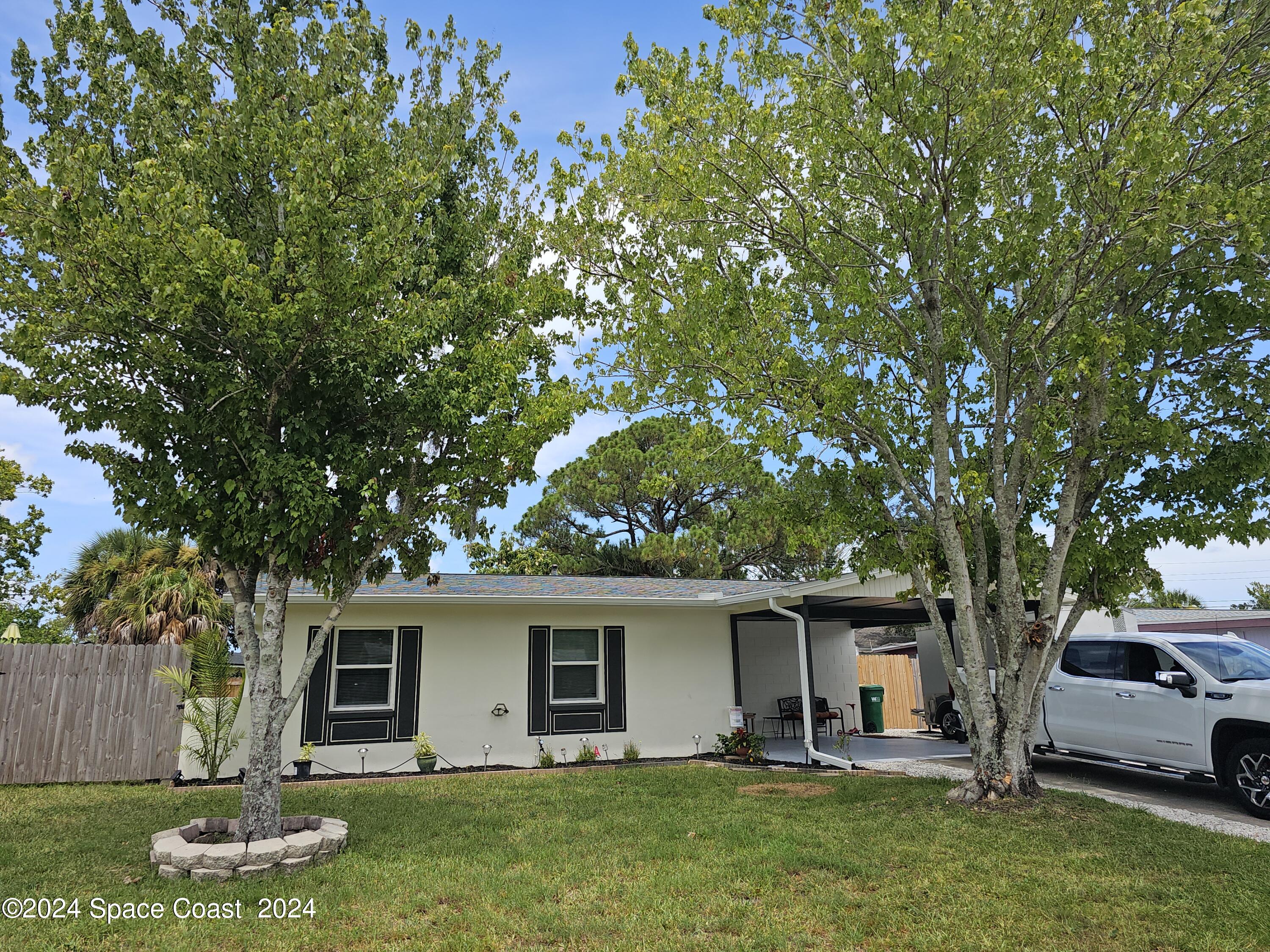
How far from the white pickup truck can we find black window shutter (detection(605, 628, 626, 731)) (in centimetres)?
611

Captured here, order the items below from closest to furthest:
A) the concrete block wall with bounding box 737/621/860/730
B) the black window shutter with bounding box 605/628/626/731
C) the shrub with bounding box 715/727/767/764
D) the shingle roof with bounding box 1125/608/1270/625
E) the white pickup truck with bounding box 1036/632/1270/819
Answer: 1. the white pickup truck with bounding box 1036/632/1270/819
2. the shrub with bounding box 715/727/767/764
3. the black window shutter with bounding box 605/628/626/731
4. the concrete block wall with bounding box 737/621/860/730
5. the shingle roof with bounding box 1125/608/1270/625

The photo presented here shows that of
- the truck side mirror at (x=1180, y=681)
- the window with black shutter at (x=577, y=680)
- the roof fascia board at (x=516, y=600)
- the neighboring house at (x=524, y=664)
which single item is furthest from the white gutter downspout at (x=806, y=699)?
the truck side mirror at (x=1180, y=681)

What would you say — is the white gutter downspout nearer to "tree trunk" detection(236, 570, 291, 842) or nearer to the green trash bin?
the green trash bin

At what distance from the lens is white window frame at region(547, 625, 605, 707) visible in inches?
493

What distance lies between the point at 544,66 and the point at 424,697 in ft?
29.1

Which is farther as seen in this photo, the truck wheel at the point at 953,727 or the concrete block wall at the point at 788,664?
the concrete block wall at the point at 788,664

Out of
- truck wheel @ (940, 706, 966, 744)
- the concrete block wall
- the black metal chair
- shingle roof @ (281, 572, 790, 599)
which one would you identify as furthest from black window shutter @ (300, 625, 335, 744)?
truck wheel @ (940, 706, 966, 744)

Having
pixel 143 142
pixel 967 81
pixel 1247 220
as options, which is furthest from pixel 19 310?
pixel 1247 220

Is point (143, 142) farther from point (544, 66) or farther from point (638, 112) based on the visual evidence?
point (638, 112)

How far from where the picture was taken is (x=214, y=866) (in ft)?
19.1

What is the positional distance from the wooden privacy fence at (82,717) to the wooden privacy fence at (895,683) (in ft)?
44.2

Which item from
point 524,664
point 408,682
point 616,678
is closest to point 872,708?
point 616,678

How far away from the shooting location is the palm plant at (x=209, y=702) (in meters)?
10.3

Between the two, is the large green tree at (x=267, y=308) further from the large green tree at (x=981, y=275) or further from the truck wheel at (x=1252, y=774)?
the truck wheel at (x=1252, y=774)
